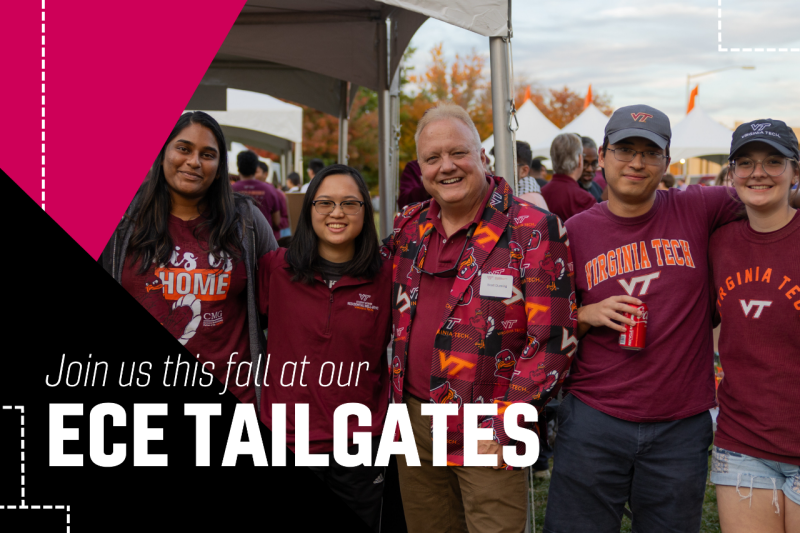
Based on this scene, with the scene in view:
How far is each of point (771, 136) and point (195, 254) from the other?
81.1 inches

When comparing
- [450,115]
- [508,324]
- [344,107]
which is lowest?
[508,324]

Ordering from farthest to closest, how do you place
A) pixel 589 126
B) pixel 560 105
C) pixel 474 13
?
pixel 560 105, pixel 589 126, pixel 474 13

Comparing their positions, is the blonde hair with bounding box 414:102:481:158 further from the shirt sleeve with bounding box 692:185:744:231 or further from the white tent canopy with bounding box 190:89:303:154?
the white tent canopy with bounding box 190:89:303:154

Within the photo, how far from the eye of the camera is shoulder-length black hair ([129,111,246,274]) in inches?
95.0

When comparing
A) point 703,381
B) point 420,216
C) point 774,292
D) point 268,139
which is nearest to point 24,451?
point 420,216

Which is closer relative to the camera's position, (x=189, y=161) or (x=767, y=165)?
(x=767, y=165)

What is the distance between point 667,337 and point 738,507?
58 centimetres

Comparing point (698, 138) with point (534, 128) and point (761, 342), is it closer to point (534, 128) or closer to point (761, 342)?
point (534, 128)

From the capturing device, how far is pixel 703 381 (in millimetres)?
2158

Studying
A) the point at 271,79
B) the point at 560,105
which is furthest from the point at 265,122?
the point at 560,105

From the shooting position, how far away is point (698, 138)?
13281mm

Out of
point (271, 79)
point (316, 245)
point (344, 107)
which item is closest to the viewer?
point (316, 245)

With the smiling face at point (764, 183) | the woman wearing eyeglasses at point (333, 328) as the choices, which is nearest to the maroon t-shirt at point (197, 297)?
the woman wearing eyeglasses at point (333, 328)

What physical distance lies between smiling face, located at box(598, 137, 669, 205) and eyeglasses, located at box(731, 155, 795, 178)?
23cm
